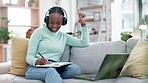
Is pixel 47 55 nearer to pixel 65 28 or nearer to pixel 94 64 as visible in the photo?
pixel 94 64

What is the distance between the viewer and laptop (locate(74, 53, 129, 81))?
1.72m

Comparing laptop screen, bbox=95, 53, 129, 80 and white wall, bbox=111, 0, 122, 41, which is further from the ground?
white wall, bbox=111, 0, 122, 41

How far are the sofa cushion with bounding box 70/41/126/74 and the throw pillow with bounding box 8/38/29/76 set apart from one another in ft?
1.57

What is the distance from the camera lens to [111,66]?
1.76 metres

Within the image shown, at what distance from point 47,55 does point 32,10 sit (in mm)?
2736

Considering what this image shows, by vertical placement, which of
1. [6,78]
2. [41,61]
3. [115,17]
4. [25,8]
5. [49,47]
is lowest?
[6,78]

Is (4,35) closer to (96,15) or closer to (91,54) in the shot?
(96,15)

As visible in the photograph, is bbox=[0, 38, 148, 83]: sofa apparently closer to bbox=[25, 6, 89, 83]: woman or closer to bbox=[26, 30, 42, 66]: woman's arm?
bbox=[25, 6, 89, 83]: woman

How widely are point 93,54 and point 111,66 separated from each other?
79cm

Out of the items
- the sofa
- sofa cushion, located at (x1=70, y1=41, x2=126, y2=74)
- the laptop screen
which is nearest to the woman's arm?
the sofa

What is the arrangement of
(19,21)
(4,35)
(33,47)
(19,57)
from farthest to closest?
1. (19,21)
2. (4,35)
3. (19,57)
4. (33,47)

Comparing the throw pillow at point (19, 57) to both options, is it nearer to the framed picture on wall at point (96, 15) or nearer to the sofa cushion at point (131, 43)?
the sofa cushion at point (131, 43)

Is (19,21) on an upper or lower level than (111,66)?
upper

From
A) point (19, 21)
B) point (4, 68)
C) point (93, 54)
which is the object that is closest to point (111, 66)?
point (93, 54)
